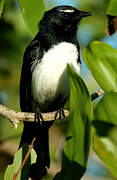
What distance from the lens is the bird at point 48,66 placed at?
3510 mm

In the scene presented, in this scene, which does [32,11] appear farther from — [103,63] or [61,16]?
[61,16]

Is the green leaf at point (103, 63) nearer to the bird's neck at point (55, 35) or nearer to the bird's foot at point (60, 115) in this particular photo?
the bird's foot at point (60, 115)

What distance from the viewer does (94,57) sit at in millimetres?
1577

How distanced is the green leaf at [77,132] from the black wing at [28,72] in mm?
2021

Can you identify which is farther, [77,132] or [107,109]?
[77,132]

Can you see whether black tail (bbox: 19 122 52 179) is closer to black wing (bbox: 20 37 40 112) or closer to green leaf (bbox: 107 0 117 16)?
black wing (bbox: 20 37 40 112)

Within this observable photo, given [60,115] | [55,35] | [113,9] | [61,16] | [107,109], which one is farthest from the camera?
[61,16]

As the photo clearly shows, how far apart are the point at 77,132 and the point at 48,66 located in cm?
198

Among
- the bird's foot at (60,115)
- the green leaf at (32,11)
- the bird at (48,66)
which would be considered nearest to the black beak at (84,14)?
the bird at (48,66)

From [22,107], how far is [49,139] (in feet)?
1.38

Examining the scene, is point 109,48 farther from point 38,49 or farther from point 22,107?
point 22,107

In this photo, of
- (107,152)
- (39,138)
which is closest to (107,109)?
(107,152)

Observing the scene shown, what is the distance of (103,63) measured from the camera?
61.1 inches

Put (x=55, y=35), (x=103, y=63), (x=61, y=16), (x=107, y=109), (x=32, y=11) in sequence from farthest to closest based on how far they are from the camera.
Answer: (x=61, y=16)
(x=55, y=35)
(x=32, y=11)
(x=103, y=63)
(x=107, y=109)
